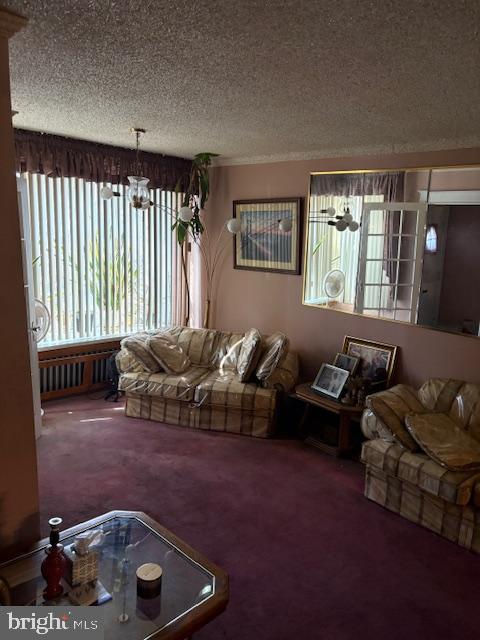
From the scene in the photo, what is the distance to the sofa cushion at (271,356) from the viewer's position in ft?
14.4

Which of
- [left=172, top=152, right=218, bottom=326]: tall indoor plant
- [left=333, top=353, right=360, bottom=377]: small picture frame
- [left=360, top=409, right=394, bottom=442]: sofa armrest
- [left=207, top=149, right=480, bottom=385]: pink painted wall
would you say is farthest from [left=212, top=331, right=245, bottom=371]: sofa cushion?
[left=360, top=409, right=394, bottom=442]: sofa armrest

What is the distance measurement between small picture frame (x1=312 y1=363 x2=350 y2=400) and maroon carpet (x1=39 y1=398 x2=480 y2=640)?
52cm

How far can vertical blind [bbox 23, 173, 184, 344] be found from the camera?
15.7 feet

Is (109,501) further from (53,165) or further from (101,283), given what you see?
(53,165)

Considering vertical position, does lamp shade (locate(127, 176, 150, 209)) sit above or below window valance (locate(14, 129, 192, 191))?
below

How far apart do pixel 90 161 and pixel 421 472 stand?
3.93 metres

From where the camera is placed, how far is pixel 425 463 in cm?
308

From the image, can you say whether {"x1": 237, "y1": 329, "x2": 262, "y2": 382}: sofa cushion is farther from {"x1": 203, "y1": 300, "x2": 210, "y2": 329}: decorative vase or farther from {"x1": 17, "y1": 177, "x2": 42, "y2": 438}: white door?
{"x1": 17, "y1": 177, "x2": 42, "y2": 438}: white door

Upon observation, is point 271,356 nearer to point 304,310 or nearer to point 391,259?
point 304,310

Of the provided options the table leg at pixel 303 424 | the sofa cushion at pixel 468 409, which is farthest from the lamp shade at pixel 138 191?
the sofa cushion at pixel 468 409

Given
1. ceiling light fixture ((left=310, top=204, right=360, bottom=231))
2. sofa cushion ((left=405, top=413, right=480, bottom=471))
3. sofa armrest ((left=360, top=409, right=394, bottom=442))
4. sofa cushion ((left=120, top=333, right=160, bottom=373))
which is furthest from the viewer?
sofa cushion ((left=120, top=333, right=160, bottom=373))

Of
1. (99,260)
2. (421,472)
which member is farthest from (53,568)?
(99,260)

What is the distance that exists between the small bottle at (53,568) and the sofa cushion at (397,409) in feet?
7.33

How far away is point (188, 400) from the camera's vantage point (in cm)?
450
